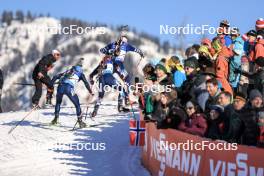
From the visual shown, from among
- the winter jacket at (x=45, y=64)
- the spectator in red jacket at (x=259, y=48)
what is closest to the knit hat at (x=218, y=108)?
the spectator in red jacket at (x=259, y=48)

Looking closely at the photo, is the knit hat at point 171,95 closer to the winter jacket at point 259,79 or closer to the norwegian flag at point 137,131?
the winter jacket at point 259,79

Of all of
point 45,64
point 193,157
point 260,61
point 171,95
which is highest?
point 45,64

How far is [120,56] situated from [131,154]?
4921 mm

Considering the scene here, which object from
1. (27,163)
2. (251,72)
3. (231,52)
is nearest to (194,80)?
(251,72)

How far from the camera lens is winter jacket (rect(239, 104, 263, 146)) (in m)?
7.44

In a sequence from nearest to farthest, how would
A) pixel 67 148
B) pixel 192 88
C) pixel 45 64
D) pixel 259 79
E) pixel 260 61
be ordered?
pixel 259 79
pixel 192 88
pixel 260 61
pixel 67 148
pixel 45 64

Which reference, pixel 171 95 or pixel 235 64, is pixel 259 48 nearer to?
pixel 235 64

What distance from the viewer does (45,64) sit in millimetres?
18812

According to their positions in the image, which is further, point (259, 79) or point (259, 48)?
point (259, 48)

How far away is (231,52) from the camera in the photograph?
12266 mm

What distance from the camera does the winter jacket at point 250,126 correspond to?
7.44m

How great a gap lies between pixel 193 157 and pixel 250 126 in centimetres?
121

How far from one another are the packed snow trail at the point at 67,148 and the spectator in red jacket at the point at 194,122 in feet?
7.79

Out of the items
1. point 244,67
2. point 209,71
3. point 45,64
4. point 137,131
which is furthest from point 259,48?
point 45,64
